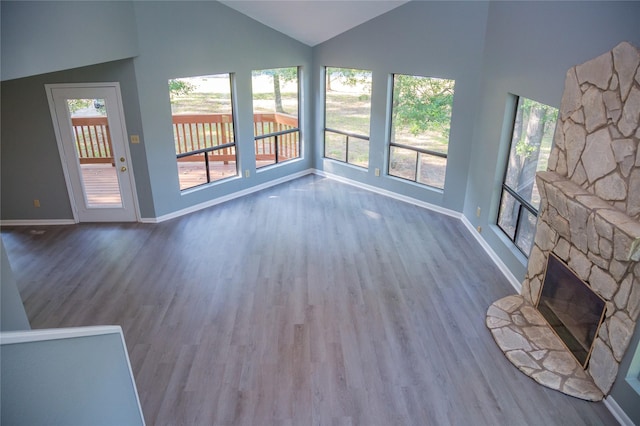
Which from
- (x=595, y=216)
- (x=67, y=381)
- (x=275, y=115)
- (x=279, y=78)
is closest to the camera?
(x=67, y=381)

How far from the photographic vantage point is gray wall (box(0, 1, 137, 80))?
323cm

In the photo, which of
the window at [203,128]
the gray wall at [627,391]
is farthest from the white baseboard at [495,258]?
the window at [203,128]

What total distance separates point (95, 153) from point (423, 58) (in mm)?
5010

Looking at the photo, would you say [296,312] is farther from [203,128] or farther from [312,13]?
[312,13]

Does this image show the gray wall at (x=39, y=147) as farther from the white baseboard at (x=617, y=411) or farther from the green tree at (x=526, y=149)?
the white baseboard at (x=617, y=411)

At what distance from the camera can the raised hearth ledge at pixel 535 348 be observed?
336 centimetres

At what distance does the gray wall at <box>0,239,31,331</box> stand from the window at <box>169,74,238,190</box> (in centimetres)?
390

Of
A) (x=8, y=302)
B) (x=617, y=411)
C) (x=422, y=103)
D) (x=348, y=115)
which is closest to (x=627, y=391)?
(x=617, y=411)

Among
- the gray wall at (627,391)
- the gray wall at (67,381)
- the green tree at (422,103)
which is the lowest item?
the gray wall at (627,391)

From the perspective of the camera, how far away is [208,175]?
684cm

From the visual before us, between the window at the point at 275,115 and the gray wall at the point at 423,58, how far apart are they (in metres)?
0.68

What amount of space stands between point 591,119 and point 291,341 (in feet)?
10.6

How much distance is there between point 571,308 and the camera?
3705 mm

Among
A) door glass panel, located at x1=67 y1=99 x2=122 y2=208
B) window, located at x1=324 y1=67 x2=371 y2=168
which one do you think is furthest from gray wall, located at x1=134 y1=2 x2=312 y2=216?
window, located at x1=324 y1=67 x2=371 y2=168
